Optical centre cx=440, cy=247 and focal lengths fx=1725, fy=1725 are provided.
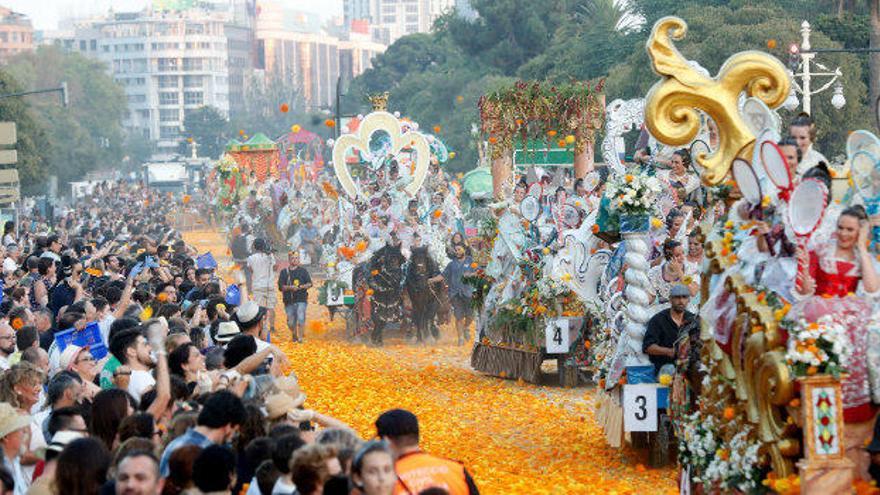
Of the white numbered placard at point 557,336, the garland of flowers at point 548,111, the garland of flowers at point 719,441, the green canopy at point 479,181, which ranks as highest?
the garland of flowers at point 548,111

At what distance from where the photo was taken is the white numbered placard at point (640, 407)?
15172 mm

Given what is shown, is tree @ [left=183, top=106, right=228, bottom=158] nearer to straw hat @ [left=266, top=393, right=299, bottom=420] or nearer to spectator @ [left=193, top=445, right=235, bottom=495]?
straw hat @ [left=266, top=393, right=299, bottom=420]

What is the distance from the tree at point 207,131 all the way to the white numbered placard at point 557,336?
14840cm

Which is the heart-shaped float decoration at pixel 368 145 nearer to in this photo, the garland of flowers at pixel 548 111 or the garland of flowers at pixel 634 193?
the garland of flowers at pixel 548 111

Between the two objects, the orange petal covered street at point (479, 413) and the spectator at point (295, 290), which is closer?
the orange petal covered street at point (479, 413)

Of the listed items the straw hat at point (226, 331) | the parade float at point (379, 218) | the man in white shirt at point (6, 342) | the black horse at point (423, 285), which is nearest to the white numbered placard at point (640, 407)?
the straw hat at point (226, 331)

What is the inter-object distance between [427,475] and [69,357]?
5817 millimetres

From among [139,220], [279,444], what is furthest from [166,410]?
[139,220]

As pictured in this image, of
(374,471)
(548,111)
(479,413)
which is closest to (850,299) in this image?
(374,471)

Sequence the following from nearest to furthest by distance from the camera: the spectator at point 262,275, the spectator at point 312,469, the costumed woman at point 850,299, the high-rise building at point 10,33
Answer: the spectator at point 312,469 < the costumed woman at point 850,299 < the spectator at point 262,275 < the high-rise building at point 10,33

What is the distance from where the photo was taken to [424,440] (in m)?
17.6

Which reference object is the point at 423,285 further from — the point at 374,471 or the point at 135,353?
the point at 374,471

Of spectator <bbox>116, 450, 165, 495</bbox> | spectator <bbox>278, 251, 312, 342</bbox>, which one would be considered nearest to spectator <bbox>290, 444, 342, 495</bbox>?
spectator <bbox>116, 450, 165, 495</bbox>

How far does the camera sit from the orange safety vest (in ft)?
27.2
